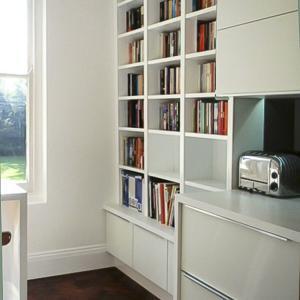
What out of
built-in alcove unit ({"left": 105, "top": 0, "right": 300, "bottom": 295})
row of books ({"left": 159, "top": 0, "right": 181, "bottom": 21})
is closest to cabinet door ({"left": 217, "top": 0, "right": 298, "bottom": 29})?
built-in alcove unit ({"left": 105, "top": 0, "right": 300, "bottom": 295})

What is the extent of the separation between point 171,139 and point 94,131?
0.67 meters

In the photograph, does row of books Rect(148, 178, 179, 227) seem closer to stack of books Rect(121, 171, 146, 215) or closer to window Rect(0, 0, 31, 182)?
stack of books Rect(121, 171, 146, 215)

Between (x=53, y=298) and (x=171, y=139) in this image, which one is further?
(x=171, y=139)

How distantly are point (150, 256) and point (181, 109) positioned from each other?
1032mm

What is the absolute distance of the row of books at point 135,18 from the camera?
12.4ft

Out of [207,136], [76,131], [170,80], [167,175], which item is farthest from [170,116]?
[76,131]

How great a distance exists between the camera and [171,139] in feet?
12.3

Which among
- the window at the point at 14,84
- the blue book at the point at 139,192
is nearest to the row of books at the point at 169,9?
the window at the point at 14,84

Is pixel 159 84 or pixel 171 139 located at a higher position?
pixel 159 84

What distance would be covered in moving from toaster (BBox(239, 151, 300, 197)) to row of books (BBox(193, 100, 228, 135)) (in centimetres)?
34

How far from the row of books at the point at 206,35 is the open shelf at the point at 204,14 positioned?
0.12 ft

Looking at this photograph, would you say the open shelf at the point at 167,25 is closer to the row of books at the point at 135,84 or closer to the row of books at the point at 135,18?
the row of books at the point at 135,18

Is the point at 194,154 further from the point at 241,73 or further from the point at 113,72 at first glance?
the point at 113,72

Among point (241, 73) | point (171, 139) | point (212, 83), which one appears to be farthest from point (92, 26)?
point (241, 73)
